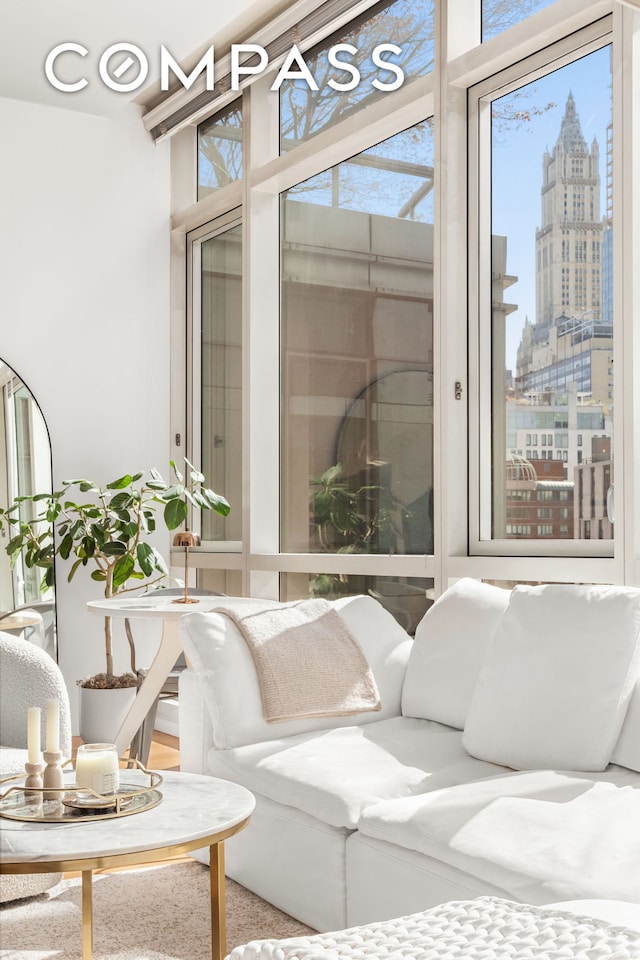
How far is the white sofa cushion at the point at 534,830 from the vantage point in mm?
1689

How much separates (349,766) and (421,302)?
204 cm

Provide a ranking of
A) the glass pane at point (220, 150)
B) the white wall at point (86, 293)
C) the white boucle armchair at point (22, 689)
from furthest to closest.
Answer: the glass pane at point (220, 150)
the white wall at point (86, 293)
the white boucle armchair at point (22, 689)

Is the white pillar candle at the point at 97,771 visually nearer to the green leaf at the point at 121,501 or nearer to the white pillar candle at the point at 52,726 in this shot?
the white pillar candle at the point at 52,726

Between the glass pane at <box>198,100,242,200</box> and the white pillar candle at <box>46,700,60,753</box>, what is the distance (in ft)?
11.9

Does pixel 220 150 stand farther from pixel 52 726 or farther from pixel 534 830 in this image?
pixel 534 830

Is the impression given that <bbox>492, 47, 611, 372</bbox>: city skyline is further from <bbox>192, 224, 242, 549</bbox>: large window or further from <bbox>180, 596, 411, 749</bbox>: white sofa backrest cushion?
<bbox>192, 224, 242, 549</bbox>: large window

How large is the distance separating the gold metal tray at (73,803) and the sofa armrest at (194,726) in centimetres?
69

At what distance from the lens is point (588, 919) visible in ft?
4.04

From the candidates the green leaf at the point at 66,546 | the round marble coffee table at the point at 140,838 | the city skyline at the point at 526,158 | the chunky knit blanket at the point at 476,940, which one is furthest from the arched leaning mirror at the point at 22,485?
the chunky knit blanket at the point at 476,940

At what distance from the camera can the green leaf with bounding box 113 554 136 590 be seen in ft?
14.5

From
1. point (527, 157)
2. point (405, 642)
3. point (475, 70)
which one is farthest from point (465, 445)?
point (475, 70)

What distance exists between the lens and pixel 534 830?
1.88 m

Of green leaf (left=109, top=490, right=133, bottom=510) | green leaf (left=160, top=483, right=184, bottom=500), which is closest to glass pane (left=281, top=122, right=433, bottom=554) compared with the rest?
green leaf (left=160, top=483, right=184, bottom=500)

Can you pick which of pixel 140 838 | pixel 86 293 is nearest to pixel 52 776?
pixel 140 838
